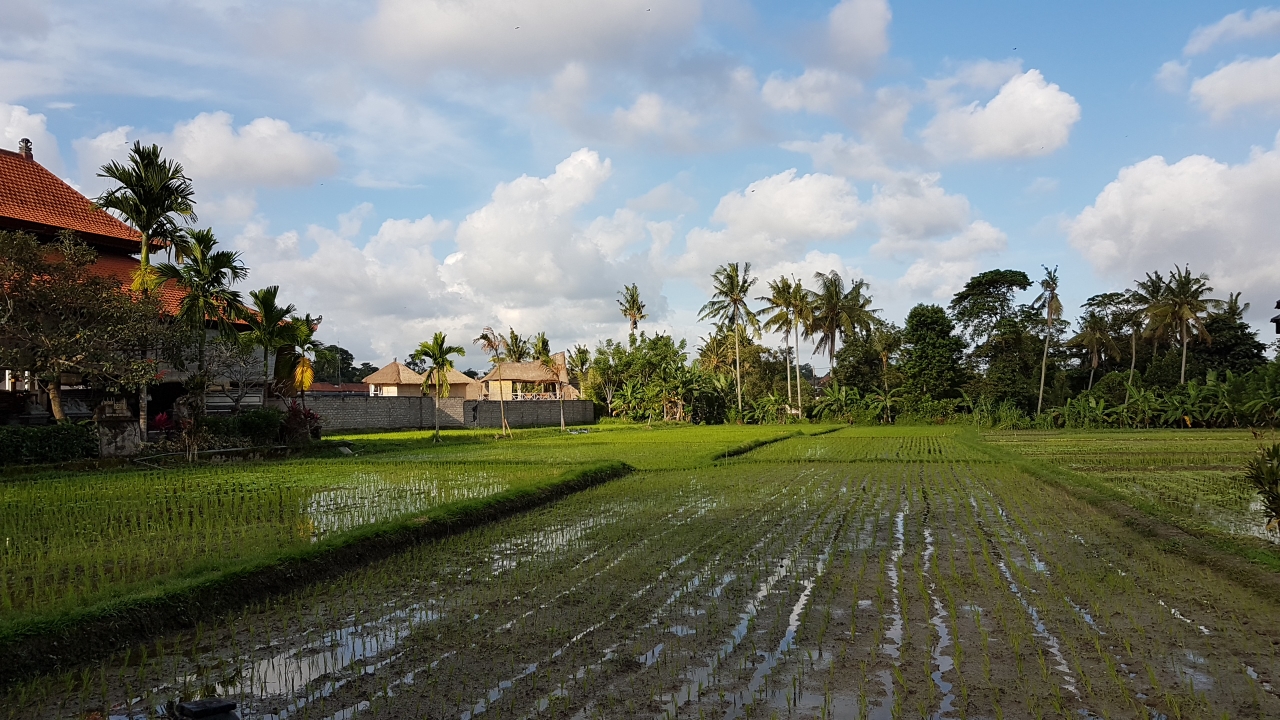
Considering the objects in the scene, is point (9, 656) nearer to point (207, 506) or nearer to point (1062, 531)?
point (207, 506)

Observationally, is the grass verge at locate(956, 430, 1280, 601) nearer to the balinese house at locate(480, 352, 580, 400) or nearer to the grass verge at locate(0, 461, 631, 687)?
the grass verge at locate(0, 461, 631, 687)

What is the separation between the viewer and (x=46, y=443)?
48.5ft

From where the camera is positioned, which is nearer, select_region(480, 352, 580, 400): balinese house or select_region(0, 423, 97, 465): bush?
select_region(0, 423, 97, 465): bush

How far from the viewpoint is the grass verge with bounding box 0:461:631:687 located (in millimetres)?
4668

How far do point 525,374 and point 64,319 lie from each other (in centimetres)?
3251

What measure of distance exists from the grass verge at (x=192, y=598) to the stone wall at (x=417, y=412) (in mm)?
21120

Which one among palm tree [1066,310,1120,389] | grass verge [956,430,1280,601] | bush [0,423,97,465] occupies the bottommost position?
grass verge [956,430,1280,601]

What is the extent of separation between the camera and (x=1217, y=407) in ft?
92.1

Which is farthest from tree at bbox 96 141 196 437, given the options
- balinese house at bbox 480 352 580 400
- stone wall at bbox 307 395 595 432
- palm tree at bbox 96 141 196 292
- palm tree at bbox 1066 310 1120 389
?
palm tree at bbox 1066 310 1120 389

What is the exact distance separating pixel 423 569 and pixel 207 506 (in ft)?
15.4

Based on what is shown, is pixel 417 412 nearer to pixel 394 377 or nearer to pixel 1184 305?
pixel 394 377

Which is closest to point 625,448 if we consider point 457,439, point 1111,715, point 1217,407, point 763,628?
point 457,439

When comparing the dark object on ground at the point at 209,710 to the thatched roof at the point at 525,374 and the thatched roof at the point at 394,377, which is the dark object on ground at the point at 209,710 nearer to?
the thatched roof at the point at 525,374

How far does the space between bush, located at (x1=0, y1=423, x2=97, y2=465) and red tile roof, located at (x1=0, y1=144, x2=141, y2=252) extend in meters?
6.09
